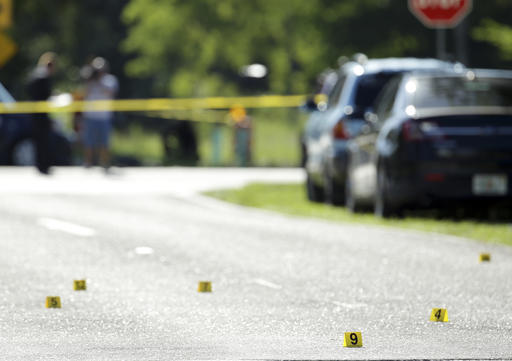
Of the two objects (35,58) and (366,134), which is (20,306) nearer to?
(366,134)

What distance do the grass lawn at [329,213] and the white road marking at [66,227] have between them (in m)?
2.92

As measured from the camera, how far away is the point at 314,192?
68.3 ft

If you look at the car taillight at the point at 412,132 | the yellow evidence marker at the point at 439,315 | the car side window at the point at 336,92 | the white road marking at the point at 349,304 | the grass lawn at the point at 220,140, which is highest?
the car side window at the point at 336,92

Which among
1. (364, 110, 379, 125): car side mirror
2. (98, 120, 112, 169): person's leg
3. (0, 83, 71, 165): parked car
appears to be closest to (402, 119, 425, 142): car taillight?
(364, 110, 379, 125): car side mirror

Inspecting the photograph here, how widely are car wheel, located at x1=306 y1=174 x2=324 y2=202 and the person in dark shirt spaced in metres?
5.96

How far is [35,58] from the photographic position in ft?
177

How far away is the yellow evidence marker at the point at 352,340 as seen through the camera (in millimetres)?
8133

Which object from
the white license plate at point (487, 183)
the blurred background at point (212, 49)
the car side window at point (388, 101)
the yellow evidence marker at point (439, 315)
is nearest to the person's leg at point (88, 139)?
the blurred background at point (212, 49)

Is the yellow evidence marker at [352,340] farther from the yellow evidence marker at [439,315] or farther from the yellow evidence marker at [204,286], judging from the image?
the yellow evidence marker at [204,286]

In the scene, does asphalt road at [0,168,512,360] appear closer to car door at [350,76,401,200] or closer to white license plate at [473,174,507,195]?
car door at [350,76,401,200]

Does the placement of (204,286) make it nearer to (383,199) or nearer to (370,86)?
(383,199)

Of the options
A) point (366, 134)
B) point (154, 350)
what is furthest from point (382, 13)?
point (154, 350)

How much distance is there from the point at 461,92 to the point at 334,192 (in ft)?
10.6

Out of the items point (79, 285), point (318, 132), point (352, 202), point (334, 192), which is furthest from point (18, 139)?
point (79, 285)
